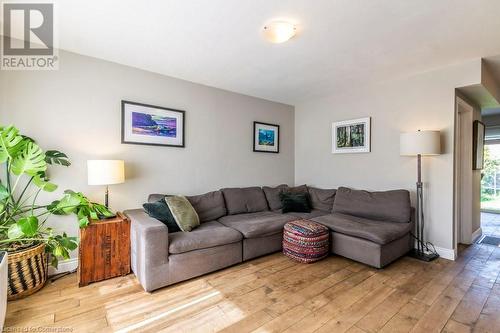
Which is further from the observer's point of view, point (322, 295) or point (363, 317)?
point (322, 295)

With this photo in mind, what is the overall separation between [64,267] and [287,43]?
3.26 metres

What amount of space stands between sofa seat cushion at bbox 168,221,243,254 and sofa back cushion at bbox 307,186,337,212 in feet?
5.48

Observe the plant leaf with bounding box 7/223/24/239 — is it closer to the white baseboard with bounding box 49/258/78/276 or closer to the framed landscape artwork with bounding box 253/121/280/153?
the white baseboard with bounding box 49/258/78/276

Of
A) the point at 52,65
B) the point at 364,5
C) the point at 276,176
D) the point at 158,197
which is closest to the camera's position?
the point at 364,5

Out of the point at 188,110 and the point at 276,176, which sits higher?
the point at 188,110

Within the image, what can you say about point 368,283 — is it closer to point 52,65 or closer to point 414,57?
point 414,57

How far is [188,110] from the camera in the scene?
3410 millimetres

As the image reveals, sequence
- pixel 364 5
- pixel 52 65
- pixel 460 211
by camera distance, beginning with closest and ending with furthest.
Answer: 1. pixel 364 5
2. pixel 52 65
3. pixel 460 211

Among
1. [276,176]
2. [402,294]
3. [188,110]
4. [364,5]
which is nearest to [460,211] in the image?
[402,294]

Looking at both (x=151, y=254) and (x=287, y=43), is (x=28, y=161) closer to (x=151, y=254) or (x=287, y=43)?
(x=151, y=254)

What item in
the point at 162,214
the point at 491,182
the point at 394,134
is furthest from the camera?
the point at 491,182

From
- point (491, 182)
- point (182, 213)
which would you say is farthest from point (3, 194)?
point (491, 182)

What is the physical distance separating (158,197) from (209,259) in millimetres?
1019

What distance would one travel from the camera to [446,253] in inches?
116
